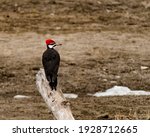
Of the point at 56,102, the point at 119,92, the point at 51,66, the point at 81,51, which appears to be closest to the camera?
the point at 56,102

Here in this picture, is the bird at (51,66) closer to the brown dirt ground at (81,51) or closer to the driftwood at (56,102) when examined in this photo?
the driftwood at (56,102)

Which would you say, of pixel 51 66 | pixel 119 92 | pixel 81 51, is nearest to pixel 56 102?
pixel 51 66

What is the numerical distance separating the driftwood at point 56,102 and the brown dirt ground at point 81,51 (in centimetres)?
256

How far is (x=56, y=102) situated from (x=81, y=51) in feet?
32.4

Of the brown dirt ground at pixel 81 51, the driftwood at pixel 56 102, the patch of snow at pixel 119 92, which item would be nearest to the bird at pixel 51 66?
the driftwood at pixel 56 102

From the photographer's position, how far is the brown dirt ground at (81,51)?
540 inches

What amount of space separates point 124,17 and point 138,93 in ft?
27.6

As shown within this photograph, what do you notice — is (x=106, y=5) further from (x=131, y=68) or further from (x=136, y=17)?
(x=131, y=68)

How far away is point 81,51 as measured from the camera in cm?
1931

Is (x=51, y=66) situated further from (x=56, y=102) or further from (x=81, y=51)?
(x=81, y=51)

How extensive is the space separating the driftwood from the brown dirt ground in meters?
2.56

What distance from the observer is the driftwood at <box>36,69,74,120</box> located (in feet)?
30.8

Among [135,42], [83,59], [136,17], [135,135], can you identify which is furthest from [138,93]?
[136,17]

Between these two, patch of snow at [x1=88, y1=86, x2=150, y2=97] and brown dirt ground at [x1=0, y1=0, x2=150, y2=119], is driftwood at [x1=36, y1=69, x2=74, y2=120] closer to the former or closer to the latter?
brown dirt ground at [x1=0, y1=0, x2=150, y2=119]
